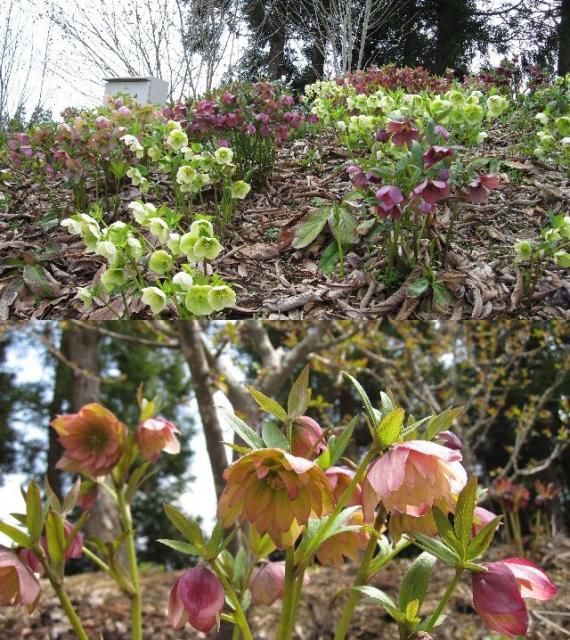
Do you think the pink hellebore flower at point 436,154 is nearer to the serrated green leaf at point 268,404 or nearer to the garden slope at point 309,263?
the garden slope at point 309,263

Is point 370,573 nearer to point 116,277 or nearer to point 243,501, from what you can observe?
point 243,501

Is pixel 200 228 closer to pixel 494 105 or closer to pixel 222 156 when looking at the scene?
pixel 222 156

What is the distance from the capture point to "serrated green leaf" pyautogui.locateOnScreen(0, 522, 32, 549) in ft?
1.79

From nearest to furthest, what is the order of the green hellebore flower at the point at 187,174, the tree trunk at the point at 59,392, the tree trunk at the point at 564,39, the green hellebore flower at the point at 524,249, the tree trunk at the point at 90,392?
the green hellebore flower at the point at 524,249
the green hellebore flower at the point at 187,174
the tree trunk at the point at 90,392
the tree trunk at the point at 59,392
the tree trunk at the point at 564,39

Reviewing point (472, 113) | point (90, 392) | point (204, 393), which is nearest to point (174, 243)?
point (204, 393)

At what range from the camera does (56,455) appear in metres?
3.12

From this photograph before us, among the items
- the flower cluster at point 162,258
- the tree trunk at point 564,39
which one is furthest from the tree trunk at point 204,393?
the tree trunk at point 564,39

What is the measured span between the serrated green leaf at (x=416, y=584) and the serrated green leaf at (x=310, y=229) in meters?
1.59

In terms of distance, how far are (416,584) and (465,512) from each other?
108 millimetres

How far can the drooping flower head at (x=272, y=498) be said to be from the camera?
49 centimetres

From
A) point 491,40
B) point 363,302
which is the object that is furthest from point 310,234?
point 491,40

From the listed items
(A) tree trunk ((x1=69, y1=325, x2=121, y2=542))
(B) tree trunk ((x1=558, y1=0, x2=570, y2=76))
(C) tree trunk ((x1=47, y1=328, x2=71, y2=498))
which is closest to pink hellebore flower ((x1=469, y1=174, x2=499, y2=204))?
(A) tree trunk ((x1=69, y1=325, x2=121, y2=542))

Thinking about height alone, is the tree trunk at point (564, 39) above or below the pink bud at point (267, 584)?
above

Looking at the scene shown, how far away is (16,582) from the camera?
564mm
